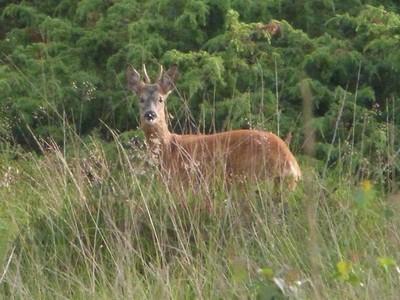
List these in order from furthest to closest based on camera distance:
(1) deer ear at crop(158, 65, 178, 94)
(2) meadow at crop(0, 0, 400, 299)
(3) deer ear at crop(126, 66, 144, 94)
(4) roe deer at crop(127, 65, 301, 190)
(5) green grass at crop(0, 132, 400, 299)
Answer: (3) deer ear at crop(126, 66, 144, 94)
(1) deer ear at crop(158, 65, 178, 94)
(4) roe deer at crop(127, 65, 301, 190)
(2) meadow at crop(0, 0, 400, 299)
(5) green grass at crop(0, 132, 400, 299)

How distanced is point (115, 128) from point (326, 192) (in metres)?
4.55

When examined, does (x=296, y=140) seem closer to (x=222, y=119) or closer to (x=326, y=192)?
(x=222, y=119)

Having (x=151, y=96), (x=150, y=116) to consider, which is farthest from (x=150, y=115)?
(x=151, y=96)

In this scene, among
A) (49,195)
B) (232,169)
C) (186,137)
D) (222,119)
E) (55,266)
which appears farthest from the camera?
(222,119)

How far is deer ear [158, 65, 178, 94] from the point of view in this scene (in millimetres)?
10641

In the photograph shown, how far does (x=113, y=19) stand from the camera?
12125 millimetres

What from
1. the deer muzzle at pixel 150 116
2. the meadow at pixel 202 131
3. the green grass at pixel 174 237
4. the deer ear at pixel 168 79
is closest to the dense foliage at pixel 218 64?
the meadow at pixel 202 131

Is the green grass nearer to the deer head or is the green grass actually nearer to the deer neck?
the deer neck

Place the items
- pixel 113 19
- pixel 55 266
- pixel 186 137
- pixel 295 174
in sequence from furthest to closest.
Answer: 1. pixel 113 19
2. pixel 186 137
3. pixel 295 174
4. pixel 55 266

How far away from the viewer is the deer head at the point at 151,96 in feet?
35.6

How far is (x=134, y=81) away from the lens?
36.0 ft

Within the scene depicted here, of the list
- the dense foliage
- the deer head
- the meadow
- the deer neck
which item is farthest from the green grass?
the deer head

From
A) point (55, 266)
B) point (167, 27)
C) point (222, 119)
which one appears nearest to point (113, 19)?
point (167, 27)

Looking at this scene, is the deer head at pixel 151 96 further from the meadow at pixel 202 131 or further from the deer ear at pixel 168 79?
the meadow at pixel 202 131
